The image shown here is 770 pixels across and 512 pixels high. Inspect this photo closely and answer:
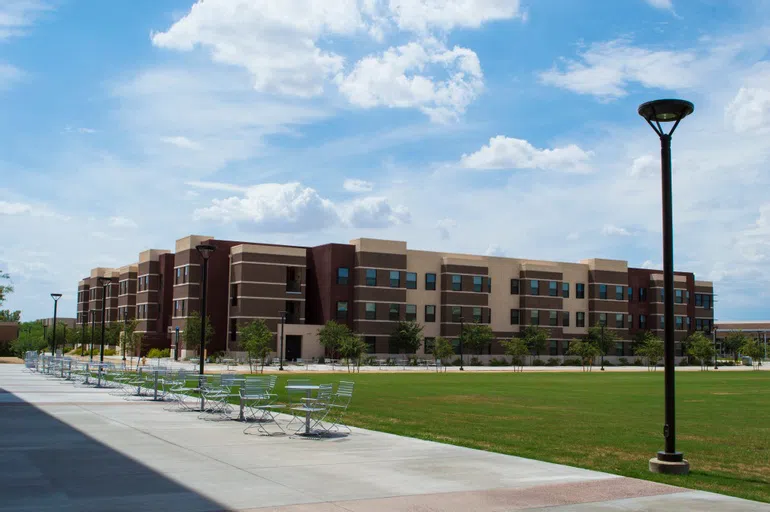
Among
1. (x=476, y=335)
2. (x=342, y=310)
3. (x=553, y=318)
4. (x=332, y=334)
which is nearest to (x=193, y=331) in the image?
(x=332, y=334)

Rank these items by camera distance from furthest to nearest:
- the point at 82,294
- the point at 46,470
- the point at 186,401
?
1. the point at 82,294
2. the point at 186,401
3. the point at 46,470

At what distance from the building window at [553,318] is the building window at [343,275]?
96.8 ft

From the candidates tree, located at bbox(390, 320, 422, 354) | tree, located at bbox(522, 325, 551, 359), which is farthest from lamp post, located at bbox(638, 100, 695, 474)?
tree, located at bbox(522, 325, 551, 359)

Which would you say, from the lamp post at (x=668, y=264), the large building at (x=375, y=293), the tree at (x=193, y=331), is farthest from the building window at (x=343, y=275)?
the lamp post at (x=668, y=264)

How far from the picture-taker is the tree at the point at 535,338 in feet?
307

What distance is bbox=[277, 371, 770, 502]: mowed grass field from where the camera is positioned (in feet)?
42.9

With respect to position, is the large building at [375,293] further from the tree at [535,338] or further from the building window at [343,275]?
the tree at [535,338]

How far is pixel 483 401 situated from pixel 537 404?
2175mm

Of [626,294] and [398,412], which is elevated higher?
[626,294]

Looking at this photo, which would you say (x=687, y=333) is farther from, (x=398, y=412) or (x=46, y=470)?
(x=46, y=470)

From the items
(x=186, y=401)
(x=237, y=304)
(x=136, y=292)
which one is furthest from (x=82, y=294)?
(x=186, y=401)

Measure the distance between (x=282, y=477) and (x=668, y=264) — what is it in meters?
7.45

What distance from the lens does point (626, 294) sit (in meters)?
106

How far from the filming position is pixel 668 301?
42.3 feet
